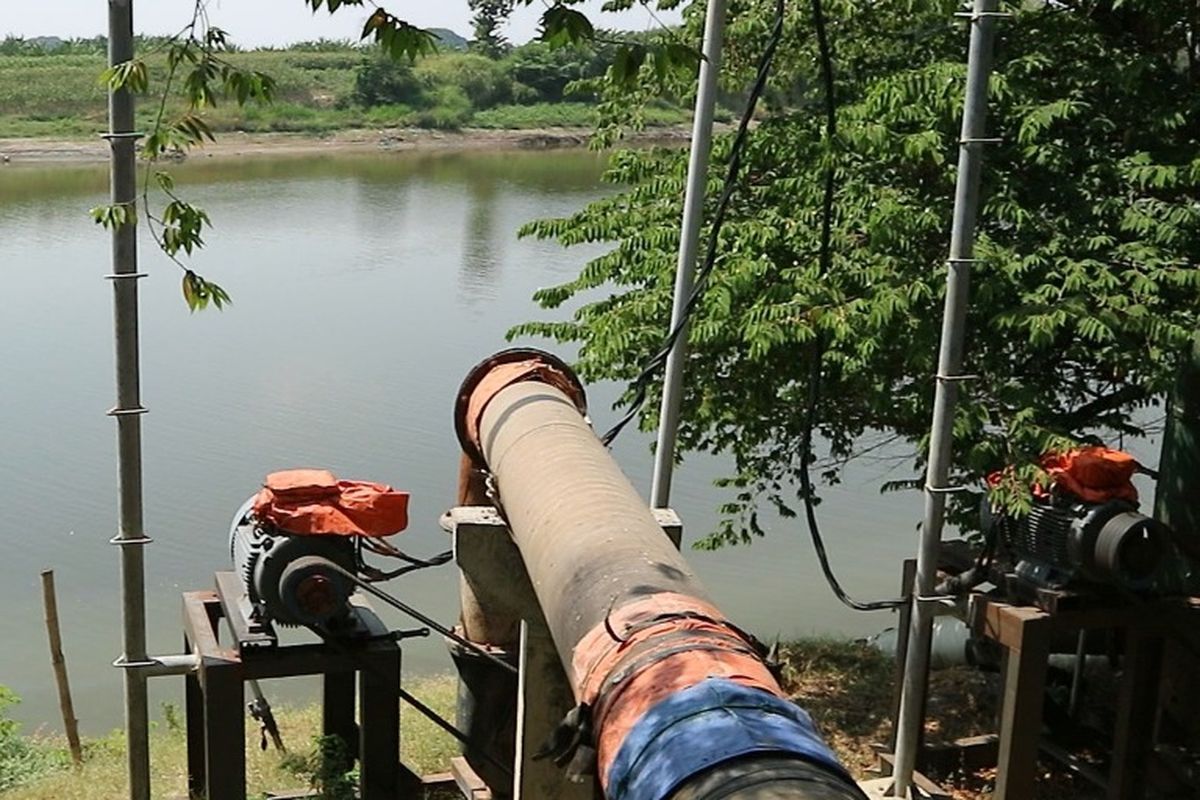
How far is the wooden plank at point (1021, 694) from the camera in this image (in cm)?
573

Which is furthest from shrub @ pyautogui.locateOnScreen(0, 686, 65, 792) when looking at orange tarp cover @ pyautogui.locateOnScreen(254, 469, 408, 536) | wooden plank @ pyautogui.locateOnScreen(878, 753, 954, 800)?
wooden plank @ pyautogui.locateOnScreen(878, 753, 954, 800)

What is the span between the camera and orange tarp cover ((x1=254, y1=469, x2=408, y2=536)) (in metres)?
4.95

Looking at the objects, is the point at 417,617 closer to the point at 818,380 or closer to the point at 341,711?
the point at 341,711

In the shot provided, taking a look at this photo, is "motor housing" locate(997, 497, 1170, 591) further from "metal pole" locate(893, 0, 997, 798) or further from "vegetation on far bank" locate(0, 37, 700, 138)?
"vegetation on far bank" locate(0, 37, 700, 138)

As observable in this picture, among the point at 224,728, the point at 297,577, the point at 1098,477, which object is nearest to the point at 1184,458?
the point at 1098,477

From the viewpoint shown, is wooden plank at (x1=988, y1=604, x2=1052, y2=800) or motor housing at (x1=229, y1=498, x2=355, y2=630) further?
wooden plank at (x1=988, y1=604, x2=1052, y2=800)

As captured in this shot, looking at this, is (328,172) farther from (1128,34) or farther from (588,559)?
(588,559)

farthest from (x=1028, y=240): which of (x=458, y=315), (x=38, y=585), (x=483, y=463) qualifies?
(x=458, y=315)

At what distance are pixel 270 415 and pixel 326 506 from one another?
10.4m

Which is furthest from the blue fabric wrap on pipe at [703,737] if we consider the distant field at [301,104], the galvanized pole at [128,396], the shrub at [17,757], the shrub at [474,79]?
the shrub at [474,79]

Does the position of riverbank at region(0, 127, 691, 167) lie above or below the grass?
above

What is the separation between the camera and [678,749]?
2682 mm

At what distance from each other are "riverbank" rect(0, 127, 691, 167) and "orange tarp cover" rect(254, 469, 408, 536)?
83.1 ft

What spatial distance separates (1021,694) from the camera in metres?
5.77
